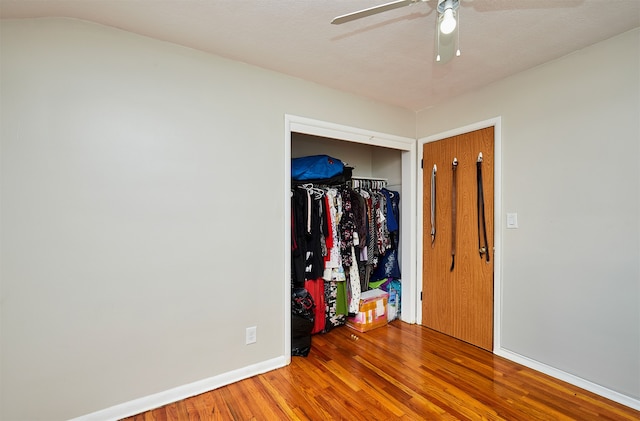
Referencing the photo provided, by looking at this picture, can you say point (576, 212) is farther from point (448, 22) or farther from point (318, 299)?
point (318, 299)

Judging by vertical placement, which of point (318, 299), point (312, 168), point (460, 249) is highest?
point (312, 168)

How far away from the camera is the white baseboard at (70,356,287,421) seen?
169 cm

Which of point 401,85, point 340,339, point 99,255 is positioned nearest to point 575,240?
point 401,85

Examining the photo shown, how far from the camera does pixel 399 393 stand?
6.31 feet

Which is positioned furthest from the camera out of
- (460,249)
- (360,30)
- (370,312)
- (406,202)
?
(406,202)

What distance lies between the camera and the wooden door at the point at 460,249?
2.49m

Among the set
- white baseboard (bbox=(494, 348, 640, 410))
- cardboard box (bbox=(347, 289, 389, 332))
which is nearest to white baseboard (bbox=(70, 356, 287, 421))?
cardboard box (bbox=(347, 289, 389, 332))

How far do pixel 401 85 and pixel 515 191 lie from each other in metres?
1.25

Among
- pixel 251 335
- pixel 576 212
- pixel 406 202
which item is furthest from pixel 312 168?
pixel 576 212

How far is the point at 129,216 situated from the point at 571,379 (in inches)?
121

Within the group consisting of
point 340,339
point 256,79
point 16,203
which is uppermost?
point 256,79

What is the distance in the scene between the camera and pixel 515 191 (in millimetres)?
2309

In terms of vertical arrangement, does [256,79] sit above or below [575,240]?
above

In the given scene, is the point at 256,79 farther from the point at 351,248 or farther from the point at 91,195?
the point at 351,248
